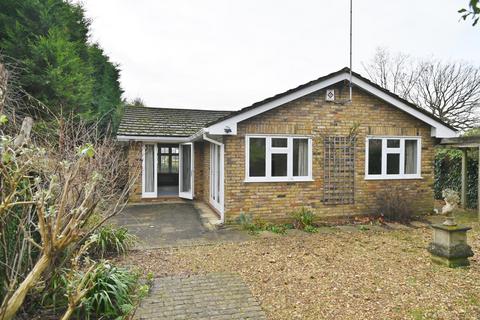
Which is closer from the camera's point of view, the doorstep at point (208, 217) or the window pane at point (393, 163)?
the doorstep at point (208, 217)

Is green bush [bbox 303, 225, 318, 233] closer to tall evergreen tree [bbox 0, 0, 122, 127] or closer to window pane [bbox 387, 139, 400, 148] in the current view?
window pane [bbox 387, 139, 400, 148]

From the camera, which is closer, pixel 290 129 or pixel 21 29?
pixel 290 129

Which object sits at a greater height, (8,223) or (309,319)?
(8,223)

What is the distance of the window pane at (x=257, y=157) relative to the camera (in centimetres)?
848

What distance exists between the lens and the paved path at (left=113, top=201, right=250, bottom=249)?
698 cm

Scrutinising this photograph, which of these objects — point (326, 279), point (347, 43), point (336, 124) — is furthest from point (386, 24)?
point (326, 279)

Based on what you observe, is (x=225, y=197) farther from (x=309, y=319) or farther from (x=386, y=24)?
(x=386, y=24)

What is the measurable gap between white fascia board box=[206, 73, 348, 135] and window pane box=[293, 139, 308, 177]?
1.37 meters

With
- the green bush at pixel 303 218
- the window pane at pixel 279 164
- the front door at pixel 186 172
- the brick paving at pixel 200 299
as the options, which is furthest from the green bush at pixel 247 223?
the front door at pixel 186 172

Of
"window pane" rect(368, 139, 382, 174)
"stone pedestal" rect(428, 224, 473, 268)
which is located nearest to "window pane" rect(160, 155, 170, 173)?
"window pane" rect(368, 139, 382, 174)

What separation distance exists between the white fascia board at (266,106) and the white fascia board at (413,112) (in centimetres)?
73

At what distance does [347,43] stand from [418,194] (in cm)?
547

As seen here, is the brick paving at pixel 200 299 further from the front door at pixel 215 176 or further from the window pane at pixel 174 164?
the window pane at pixel 174 164

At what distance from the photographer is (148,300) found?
4.09 m
